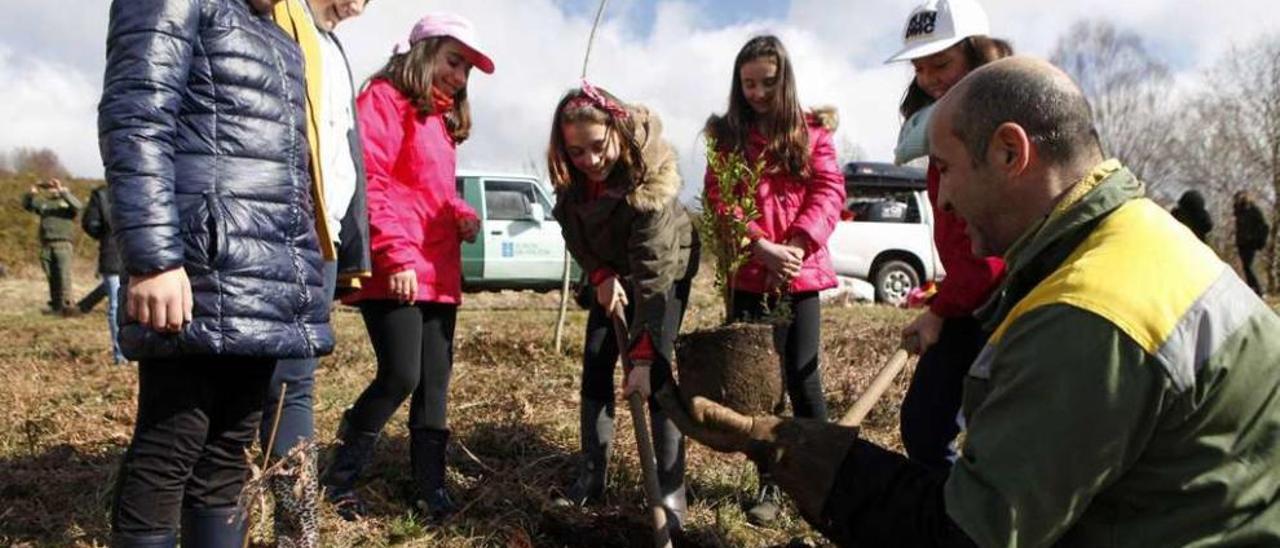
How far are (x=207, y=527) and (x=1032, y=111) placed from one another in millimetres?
1968

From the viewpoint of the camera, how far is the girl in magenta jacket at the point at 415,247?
127 inches

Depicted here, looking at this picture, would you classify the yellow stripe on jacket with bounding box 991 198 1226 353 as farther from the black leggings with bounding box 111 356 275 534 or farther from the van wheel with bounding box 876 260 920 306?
the van wheel with bounding box 876 260 920 306

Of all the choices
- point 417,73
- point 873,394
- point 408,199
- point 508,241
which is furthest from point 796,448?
point 508,241

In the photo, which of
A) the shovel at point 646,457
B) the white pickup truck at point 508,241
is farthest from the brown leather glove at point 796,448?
the white pickup truck at point 508,241

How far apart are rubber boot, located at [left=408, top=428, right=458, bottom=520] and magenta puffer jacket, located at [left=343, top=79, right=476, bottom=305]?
46 centimetres

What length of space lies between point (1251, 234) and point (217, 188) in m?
16.5

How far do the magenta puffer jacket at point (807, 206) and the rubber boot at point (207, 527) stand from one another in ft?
5.91

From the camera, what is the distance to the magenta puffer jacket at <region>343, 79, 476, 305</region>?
3.19 metres

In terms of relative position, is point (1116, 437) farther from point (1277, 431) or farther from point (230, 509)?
point (230, 509)

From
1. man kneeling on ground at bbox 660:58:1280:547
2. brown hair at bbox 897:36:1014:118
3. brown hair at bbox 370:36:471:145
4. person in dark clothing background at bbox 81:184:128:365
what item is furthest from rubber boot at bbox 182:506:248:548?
person in dark clothing background at bbox 81:184:128:365

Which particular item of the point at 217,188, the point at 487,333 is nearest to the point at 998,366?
the point at 217,188

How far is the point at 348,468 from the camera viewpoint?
10.9 feet

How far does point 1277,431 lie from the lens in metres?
1.38

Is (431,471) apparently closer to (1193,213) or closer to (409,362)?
(409,362)
